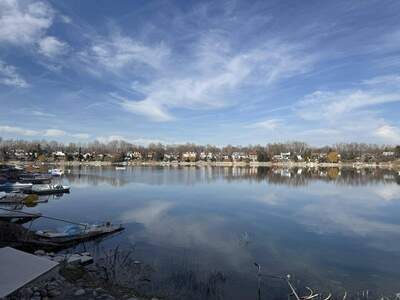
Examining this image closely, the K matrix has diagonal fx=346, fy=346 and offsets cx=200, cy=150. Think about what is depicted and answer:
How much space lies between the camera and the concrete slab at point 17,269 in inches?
175

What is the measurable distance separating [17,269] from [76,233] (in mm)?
11871

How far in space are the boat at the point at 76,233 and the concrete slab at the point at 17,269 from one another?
33.2ft

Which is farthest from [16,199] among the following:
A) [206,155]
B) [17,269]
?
[206,155]

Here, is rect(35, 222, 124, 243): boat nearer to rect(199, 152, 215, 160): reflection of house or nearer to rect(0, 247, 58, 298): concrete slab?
rect(0, 247, 58, 298): concrete slab

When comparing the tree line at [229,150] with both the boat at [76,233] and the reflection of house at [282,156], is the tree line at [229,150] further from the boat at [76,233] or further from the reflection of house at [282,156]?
the boat at [76,233]

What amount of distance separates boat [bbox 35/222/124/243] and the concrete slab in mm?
10129

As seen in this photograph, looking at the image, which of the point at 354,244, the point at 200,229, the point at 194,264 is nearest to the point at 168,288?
the point at 194,264

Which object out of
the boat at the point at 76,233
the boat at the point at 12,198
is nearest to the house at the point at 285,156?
the boat at the point at 12,198

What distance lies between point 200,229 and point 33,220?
10.3 metres

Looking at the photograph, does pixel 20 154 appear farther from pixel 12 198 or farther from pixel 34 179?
pixel 12 198

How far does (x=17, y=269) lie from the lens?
502 cm

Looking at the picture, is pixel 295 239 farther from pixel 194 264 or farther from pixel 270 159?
pixel 270 159

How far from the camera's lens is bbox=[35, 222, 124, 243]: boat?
1527cm

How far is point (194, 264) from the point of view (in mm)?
13062
